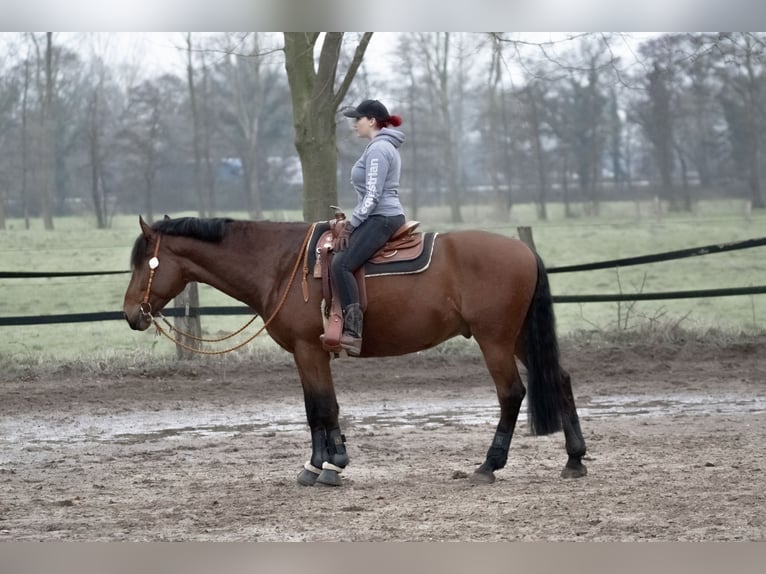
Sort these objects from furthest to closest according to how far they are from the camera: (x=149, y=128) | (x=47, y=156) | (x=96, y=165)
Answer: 1. (x=149, y=128)
2. (x=96, y=165)
3. (x=47, y=156)

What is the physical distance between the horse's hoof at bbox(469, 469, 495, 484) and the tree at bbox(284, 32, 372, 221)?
5241 mm

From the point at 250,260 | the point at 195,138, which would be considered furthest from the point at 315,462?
the point at 195,138

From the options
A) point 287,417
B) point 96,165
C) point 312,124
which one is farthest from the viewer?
point 96,165

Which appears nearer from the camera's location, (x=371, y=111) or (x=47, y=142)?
(x=371, y=111)

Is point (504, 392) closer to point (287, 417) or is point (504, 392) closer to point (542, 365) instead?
point (542, 365)

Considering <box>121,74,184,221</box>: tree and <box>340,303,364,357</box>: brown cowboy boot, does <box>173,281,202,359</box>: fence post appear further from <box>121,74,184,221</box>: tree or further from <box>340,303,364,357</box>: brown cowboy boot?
<box>121,74,184,221</box>: tree

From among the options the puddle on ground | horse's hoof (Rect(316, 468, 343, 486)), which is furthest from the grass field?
horse's hoof (Rect(316, 468, 343, 486))

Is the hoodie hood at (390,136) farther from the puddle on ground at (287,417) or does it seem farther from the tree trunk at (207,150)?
the tree trunk at (207,150)

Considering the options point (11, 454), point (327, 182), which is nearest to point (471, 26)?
point (11, 454)

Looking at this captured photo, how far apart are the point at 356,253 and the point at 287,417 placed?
3204 millimetres

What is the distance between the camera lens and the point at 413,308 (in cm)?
702

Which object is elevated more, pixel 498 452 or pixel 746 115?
pixel 746 115

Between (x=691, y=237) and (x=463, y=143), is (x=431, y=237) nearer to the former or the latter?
(x=691, y=237)

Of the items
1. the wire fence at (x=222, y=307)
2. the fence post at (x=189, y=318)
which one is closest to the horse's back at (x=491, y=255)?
the wire fence at (x=222, y=307)
